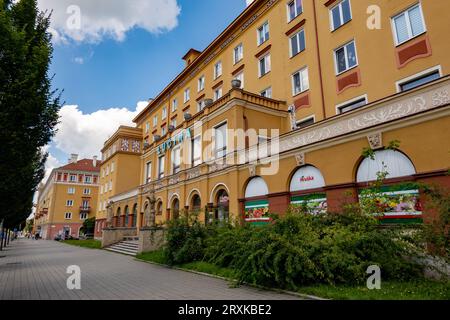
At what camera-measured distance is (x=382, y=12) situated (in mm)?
14312

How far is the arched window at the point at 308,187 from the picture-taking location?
11941mm

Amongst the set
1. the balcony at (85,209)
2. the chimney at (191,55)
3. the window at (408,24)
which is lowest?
the balcony at (85,209)

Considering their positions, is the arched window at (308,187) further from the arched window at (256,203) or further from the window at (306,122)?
the window at (306,122)

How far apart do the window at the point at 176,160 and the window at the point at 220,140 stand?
572cm

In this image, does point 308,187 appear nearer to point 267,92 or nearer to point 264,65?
point 267,92

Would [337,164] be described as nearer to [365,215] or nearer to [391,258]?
[365,215]

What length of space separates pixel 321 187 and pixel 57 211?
234 ft

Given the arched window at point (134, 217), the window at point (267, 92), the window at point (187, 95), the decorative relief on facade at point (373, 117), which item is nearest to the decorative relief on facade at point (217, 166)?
the decorative relief on facade at point (373, 117)

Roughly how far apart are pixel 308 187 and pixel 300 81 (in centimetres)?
826

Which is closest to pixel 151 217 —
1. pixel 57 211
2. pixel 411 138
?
pixel 411 138

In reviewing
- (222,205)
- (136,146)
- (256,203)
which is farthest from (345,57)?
(136,146)

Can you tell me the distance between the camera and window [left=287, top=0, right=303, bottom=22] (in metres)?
19.2

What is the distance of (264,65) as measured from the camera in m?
21.2

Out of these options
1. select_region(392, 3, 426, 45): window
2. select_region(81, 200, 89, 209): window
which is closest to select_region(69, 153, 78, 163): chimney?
select_region(81, 200, 89, 209): window
